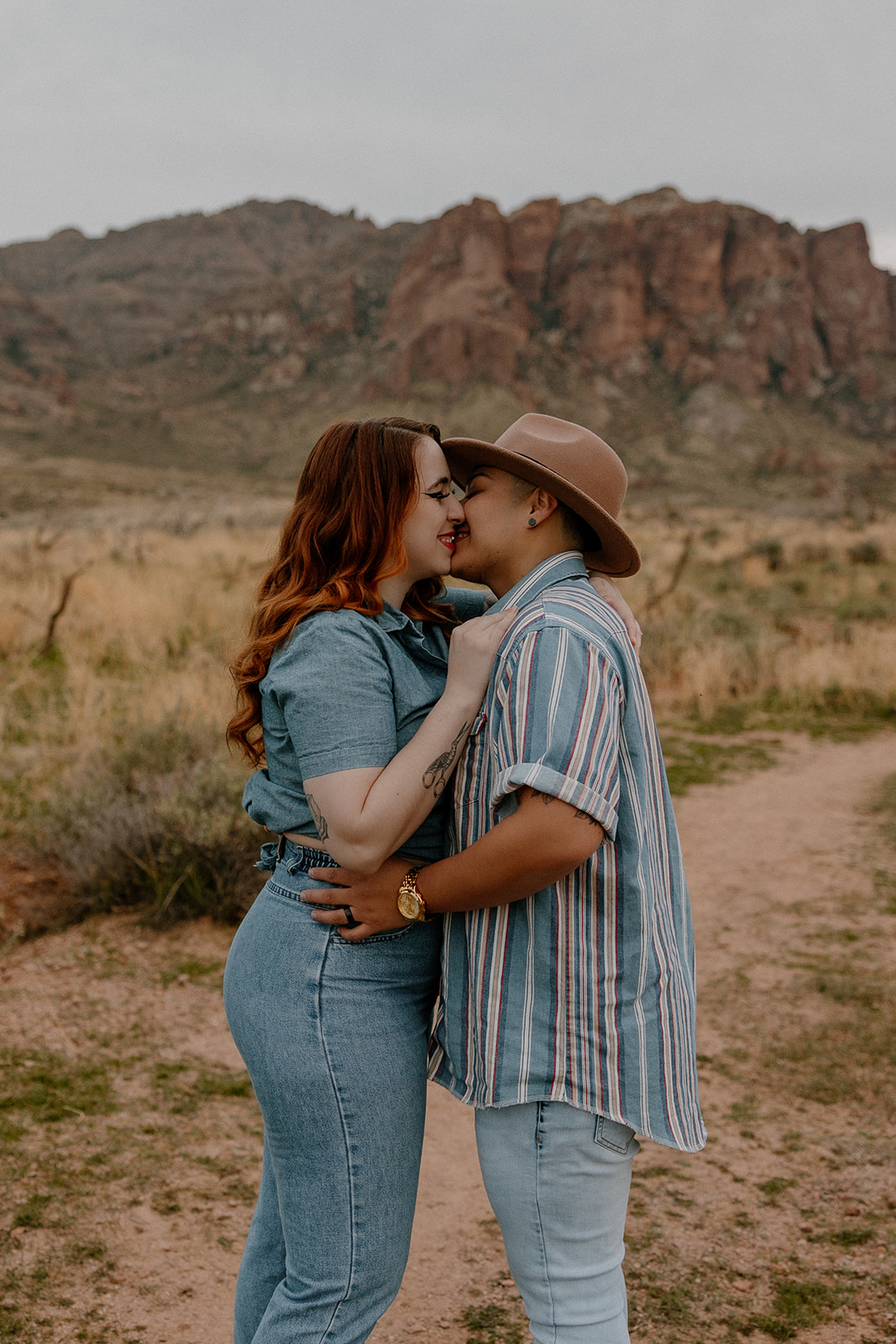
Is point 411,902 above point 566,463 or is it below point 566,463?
below

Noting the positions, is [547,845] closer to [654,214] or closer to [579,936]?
[579,936]

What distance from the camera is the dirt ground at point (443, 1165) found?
2.63 meters

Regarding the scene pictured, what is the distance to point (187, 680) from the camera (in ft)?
26.1

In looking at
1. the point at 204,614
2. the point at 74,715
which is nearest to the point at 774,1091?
the point at 74,715

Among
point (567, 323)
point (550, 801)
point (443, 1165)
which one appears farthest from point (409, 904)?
point (567, 323)

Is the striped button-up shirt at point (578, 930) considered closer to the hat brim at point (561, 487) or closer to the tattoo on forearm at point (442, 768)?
the tattoo on forearm at point (442, 768)

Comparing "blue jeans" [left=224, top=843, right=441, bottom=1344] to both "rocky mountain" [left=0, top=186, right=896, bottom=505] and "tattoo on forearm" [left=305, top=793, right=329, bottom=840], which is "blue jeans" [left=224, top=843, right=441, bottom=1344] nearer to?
"tattoo on forearm" [left=305, top=793, right=329, bottom=840]

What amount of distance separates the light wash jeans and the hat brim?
3.30 feet

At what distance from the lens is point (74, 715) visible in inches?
282

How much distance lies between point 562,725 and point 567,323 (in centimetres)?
11005

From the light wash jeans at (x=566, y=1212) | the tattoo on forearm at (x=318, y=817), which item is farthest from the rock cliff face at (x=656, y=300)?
the light wash jeans at (x=566, y=1212)

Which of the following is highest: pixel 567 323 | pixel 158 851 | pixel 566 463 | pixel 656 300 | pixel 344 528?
pixel 656 300

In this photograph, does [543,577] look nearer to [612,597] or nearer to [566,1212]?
[612,597]

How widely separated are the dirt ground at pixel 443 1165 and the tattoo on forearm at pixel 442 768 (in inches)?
71.5
